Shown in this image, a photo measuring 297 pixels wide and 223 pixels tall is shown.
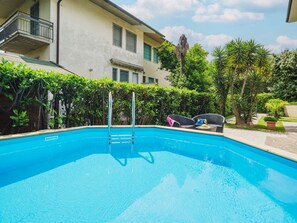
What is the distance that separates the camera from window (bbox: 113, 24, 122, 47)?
19.5 metres

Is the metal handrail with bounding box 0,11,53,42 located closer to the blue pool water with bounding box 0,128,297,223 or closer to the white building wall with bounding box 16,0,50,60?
the white building wall with bounding box 16,0,50,60

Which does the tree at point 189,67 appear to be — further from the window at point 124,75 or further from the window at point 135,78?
the window at point 124,75

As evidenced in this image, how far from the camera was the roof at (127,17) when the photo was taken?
17070mm

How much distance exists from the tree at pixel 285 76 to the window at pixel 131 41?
21.5 meters

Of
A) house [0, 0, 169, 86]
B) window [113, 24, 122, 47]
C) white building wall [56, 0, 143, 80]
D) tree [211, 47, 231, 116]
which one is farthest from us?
window [113, 24, 122, 47]

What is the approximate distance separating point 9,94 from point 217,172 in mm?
8213

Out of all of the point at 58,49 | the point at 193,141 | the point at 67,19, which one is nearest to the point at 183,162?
the point at 193,141

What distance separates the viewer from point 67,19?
15133mm

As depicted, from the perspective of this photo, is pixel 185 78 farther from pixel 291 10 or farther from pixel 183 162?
Result: pixel 183 162

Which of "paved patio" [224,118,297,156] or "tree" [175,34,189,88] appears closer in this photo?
"paved patio" [224,118,297,156]

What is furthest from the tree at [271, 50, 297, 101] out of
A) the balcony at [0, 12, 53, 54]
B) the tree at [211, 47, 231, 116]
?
the balcony at [0, 12, 53, 54]

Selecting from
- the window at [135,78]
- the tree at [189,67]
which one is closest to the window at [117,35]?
the window at [135,78]

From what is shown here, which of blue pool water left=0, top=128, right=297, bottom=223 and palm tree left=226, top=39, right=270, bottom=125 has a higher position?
palm tree left=226, top=39, right=270, bottom=125

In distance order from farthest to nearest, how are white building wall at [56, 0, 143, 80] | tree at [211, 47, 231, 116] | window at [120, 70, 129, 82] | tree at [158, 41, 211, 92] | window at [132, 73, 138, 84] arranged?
tree at [158, 41, 211, 92] → window at [132, 73, 138, 84] → window at [120, 70, 129, 82] → tree at [211, 47, 231, 116] → white building wall at [56, 0, 143, 80]
